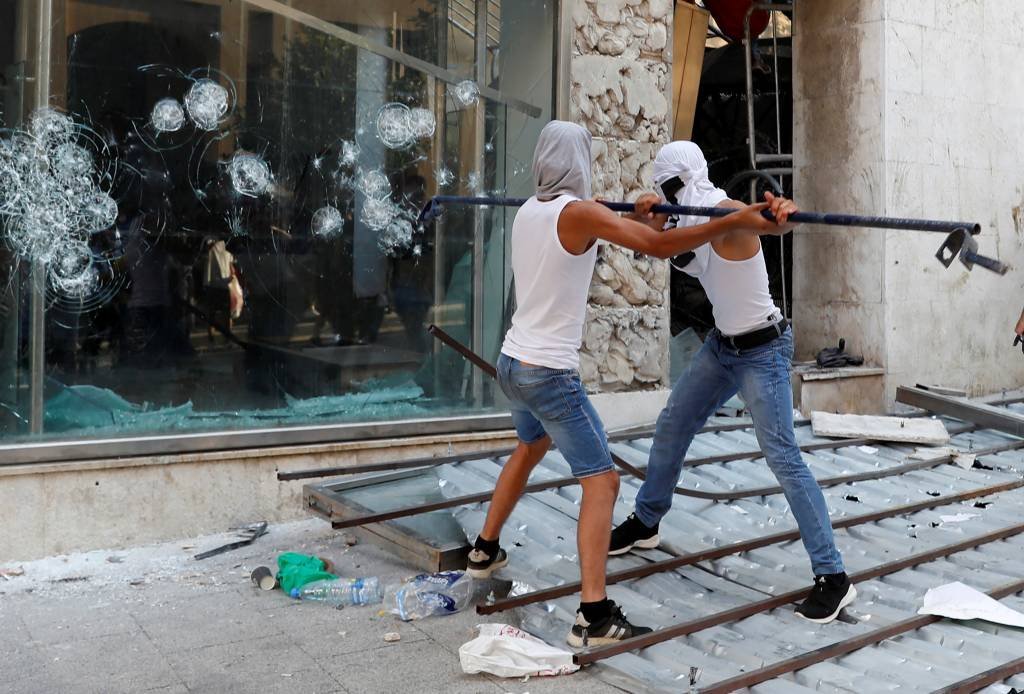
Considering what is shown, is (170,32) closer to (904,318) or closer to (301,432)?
(301,432)

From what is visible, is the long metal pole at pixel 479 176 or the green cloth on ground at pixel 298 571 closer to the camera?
the green cloth on ground at pixel 298 571

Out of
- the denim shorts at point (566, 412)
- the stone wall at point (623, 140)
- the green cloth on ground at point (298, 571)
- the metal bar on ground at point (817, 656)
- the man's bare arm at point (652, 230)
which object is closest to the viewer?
the metal bar on ground at point (817, 656)

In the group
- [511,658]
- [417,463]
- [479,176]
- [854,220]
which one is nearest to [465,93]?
[479,176]

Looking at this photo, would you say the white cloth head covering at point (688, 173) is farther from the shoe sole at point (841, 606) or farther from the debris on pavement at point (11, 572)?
the debris on pavement at point (11, 572)

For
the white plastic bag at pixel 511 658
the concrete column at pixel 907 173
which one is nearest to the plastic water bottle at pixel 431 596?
the white plastic bag at pixel 511 658

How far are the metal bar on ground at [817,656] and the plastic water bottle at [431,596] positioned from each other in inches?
57.2

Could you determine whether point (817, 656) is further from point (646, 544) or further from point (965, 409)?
point (965, 409)

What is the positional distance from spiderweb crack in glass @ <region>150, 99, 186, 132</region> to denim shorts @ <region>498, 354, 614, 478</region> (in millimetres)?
Result: 2910

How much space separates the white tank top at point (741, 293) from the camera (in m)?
4.87

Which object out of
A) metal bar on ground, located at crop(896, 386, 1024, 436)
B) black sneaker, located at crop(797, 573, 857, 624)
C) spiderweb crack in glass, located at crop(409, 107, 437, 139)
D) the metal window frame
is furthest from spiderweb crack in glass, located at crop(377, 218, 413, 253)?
metal bar on ground, located at crop(896, 386, 1024, 436)

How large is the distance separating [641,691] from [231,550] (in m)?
2.87

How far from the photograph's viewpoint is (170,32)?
6.26 metres

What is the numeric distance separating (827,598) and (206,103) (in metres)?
4.36

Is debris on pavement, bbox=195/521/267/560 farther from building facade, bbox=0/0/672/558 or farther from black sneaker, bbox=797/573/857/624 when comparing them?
black sneaker, bbox=797/573/857/624
